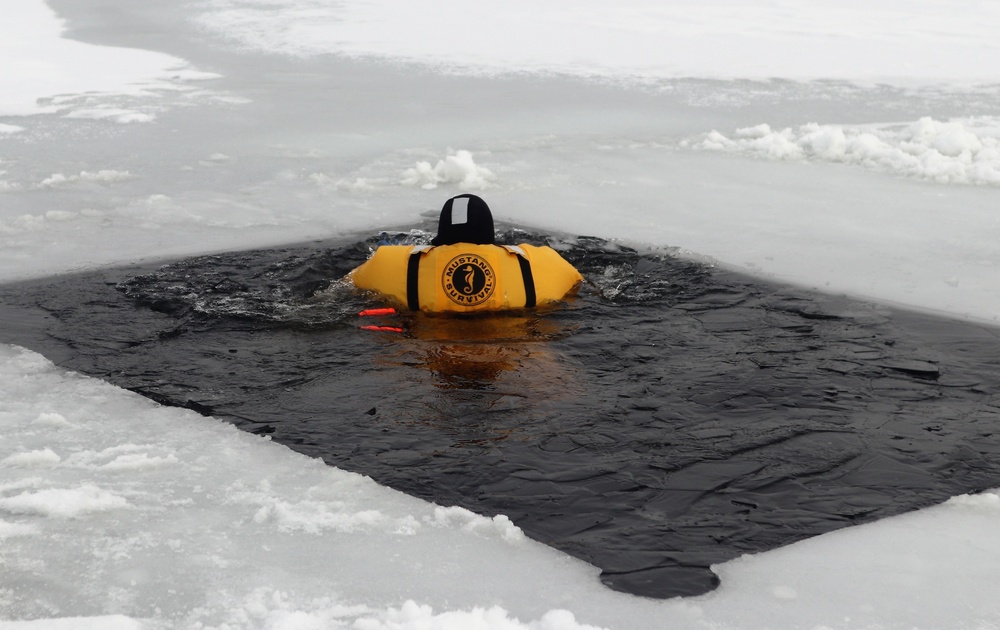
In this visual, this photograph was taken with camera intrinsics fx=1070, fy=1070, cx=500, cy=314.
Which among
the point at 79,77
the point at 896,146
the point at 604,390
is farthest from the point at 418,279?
the point at 79,77

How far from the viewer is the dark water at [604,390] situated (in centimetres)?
406

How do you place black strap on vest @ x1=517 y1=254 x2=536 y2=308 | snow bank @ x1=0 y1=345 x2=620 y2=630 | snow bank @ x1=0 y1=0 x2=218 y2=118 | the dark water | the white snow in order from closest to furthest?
snow bank @ x1=0 y1=345 x2=620 y2=630, the white snow, the dark water, black strap on vest @ x1=517 y1=254 x2=536 y2=308, snow bank @ x1=0 y1=0 x2=218 y2=118

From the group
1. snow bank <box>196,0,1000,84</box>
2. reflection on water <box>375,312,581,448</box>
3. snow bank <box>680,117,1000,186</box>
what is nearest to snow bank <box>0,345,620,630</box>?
reflection on water <box>375,312,581,448</box>

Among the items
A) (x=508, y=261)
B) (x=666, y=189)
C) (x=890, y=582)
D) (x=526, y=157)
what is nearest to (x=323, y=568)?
(x=890, y=582)

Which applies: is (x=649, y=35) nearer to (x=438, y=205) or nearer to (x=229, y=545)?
(x=438, y=205)

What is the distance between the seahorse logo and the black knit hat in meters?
0.16

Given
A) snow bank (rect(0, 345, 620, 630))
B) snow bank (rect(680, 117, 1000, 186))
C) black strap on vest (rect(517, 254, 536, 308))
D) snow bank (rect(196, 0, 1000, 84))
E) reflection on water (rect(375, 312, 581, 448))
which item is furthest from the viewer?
snow bank (rect(196, 0, 1000, 84))

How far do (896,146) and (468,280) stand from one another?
5.63m

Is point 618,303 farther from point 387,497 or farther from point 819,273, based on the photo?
point 387,497

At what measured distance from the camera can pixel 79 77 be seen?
13953mm

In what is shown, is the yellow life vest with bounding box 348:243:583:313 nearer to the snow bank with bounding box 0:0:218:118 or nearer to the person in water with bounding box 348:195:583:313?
the person in water with bounding box 348:195:583:313

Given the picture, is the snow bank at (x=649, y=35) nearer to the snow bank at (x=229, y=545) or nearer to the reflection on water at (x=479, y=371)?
the reflection on water at (x=479, y=371)

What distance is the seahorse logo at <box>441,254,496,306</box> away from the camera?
6.01 m

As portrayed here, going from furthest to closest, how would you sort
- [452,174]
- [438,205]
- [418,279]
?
[452,174] → [438,205] → [418,279]
